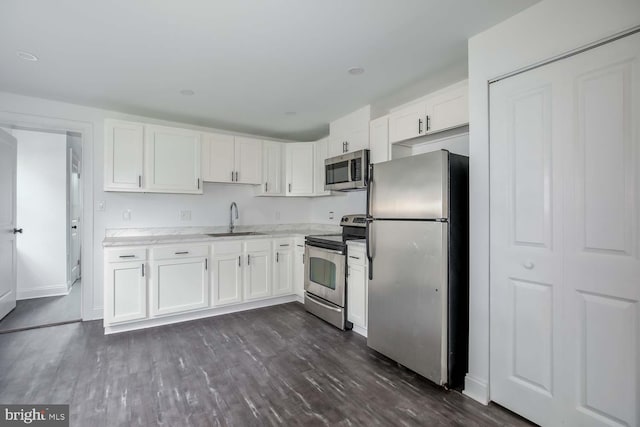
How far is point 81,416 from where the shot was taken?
183 cm

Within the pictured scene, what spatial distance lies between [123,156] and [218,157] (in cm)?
102

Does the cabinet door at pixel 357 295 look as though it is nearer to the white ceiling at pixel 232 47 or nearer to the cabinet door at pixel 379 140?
the cabinet door at pixel 379 140

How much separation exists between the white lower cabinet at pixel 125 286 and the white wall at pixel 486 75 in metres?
3.03

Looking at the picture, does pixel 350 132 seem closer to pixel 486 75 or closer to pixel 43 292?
pixel 486 75

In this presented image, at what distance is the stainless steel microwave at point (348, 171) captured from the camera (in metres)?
3.29

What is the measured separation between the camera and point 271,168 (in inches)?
171

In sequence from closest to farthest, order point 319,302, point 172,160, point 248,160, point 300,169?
point 319,302, point 172,160, point 248,160, point 300,169

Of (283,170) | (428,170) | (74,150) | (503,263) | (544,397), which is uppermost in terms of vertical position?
(74,150)

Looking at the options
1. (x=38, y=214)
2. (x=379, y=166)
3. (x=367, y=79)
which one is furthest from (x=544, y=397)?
(x=38, y=214)

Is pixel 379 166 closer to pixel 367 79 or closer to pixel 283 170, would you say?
pixel 367 79

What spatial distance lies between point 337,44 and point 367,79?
0.64m

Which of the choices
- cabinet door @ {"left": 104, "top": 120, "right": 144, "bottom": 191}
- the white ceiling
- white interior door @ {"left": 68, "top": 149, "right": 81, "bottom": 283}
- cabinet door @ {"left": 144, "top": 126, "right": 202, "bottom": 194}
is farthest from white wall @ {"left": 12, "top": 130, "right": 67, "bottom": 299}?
cabinet door @ {"left": 144, "top": 126, "right": 202, "bottom": 194}

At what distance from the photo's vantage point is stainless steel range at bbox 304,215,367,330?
10.4 feet

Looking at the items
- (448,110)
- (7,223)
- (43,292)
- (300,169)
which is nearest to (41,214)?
(7,223)
